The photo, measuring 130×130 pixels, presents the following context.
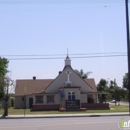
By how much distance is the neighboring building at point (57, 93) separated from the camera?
4959cm

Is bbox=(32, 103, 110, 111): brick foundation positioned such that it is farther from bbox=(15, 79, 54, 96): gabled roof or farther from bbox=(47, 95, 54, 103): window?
bbox=(15, 79, 54, 96): gabled roof

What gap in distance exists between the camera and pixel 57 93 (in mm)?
52812

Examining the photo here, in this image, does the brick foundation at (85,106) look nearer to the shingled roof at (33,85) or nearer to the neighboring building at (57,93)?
the neighboring building at (57,93)

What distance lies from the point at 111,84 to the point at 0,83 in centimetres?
6854

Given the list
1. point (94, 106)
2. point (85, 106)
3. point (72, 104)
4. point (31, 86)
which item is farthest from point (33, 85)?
point (72, 104)

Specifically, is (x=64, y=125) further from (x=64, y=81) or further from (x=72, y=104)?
(x=64, y=81)

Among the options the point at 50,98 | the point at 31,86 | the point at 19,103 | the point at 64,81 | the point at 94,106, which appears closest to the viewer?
the point at 94,106

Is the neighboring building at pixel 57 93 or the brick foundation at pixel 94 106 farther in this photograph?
the neighboring building at pixel 57 93

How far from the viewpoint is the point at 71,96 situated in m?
51.3

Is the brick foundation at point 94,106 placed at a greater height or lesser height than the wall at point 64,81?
lesser

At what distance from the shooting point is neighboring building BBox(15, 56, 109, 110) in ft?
163

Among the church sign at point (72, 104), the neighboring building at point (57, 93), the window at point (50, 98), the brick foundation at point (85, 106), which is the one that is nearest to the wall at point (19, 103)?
the neighboring building at point (57, 93)

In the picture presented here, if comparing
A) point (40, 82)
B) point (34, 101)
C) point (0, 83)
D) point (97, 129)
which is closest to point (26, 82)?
point (40, 82)

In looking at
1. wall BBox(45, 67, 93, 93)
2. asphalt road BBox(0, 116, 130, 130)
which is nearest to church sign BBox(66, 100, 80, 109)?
wall BBox(45, 67, 93, 93)
